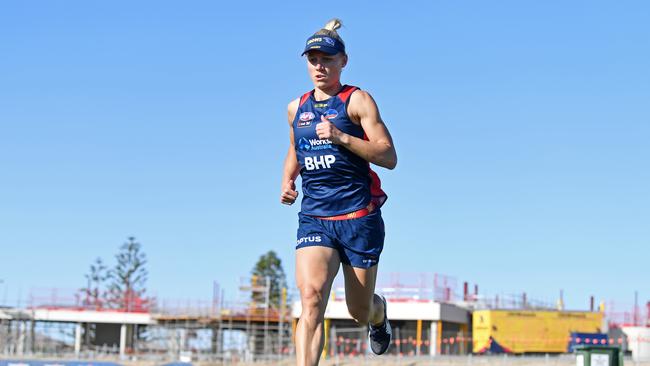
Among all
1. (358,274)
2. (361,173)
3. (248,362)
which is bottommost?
(248,362)

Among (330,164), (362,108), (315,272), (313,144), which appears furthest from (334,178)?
(315,272)

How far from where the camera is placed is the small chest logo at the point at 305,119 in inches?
270

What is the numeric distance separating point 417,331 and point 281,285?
36.2 metres

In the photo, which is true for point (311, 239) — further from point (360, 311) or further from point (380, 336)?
point (380, 336)

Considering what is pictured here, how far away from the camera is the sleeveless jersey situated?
267 inches

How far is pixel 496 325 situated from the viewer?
42.9 m

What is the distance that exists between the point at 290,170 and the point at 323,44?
3.29 feet

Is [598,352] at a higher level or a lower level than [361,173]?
lower

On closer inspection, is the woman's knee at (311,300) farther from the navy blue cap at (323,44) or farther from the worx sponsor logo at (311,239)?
the navy blue cap at (323,44)

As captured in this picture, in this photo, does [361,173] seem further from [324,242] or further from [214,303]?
[214,303]

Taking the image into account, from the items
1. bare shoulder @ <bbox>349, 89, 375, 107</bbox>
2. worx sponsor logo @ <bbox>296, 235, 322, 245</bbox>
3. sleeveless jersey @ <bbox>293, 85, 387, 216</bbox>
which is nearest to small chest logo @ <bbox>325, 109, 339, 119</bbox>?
sleeveless jersey @ <bbox>293, 85, 387, 216</bbox>

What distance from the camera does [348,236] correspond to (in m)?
6.83

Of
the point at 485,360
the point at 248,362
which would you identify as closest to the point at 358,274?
the point at 485,360

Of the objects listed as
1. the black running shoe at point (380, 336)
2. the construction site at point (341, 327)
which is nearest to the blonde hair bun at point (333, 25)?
the black running shoe at point (380, 336)
